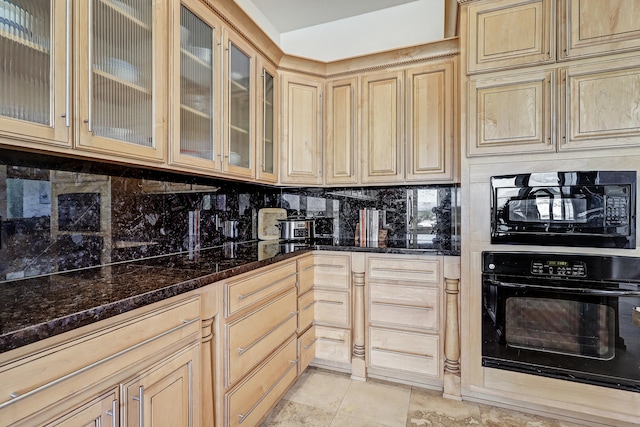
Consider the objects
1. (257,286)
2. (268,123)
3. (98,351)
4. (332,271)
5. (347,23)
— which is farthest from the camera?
(347,23)

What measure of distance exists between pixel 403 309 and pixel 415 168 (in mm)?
1051

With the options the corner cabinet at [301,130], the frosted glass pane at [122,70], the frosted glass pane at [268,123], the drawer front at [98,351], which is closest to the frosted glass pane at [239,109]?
the frosted glass pane at [268,123]

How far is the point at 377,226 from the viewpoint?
A: 2689 mm

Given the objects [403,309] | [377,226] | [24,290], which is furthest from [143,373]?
[377,226]

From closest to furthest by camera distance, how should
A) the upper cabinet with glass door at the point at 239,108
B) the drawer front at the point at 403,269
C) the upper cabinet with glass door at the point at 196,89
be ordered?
the upper cabinet with glass door at the point at 196,89 < the upper cabinet with glass door at the point at 239,108 < the drawer front at the point at 403,269

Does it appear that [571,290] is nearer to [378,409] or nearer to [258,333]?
[378,409]

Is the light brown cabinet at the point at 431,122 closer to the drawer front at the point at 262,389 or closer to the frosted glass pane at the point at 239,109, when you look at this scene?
the frosted glass pane at the point at 239,109

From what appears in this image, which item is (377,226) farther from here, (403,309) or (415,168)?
(403,309)

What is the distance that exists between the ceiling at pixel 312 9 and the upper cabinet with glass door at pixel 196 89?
122 centimetres

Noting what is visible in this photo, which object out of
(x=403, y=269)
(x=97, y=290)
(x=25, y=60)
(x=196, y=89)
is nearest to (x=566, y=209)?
(x=403, y=269)

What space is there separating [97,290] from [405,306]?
1739mm

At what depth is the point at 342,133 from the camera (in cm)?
262

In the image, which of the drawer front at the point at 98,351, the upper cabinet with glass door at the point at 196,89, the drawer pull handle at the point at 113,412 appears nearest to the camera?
the drawer front at the point at 98,351

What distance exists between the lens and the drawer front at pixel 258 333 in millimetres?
1423
